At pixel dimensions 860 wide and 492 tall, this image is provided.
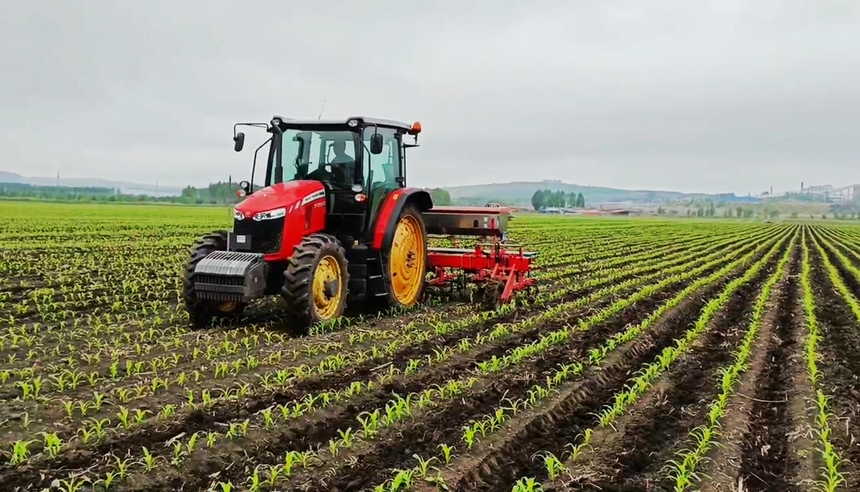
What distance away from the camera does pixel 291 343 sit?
7.39 meters

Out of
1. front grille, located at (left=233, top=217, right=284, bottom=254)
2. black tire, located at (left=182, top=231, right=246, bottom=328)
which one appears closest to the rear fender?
front grille, located at (left=233, top=217, right=284, bottom=254)

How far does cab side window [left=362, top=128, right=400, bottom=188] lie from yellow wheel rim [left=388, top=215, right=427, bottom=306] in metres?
0.63

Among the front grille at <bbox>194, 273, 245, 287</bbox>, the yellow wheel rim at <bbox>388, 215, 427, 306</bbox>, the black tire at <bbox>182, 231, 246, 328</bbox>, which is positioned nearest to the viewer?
the front grille at <bbox>194, 273, 245, 287</bbox>

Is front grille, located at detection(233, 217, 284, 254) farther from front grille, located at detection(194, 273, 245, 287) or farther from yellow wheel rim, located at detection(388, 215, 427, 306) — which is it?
yellow wheel rim, located at detection(388, 215, 427, 306)

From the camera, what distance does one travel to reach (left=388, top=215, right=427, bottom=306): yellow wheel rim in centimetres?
953

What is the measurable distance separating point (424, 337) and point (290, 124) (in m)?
3.19

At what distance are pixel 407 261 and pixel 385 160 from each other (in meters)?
1.47

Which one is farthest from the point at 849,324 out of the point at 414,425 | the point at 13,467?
the point at 13,467

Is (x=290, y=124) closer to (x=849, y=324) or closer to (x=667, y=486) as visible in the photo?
(x=667, y=486)

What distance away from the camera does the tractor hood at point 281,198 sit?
795cm

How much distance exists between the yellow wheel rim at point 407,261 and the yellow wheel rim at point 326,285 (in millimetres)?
1068

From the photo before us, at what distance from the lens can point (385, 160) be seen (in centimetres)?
941

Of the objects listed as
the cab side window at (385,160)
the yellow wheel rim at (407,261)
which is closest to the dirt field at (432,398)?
the yellow wheel rim at (407,261)

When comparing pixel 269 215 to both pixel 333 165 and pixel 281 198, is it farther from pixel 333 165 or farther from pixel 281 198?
pixel 333 165
